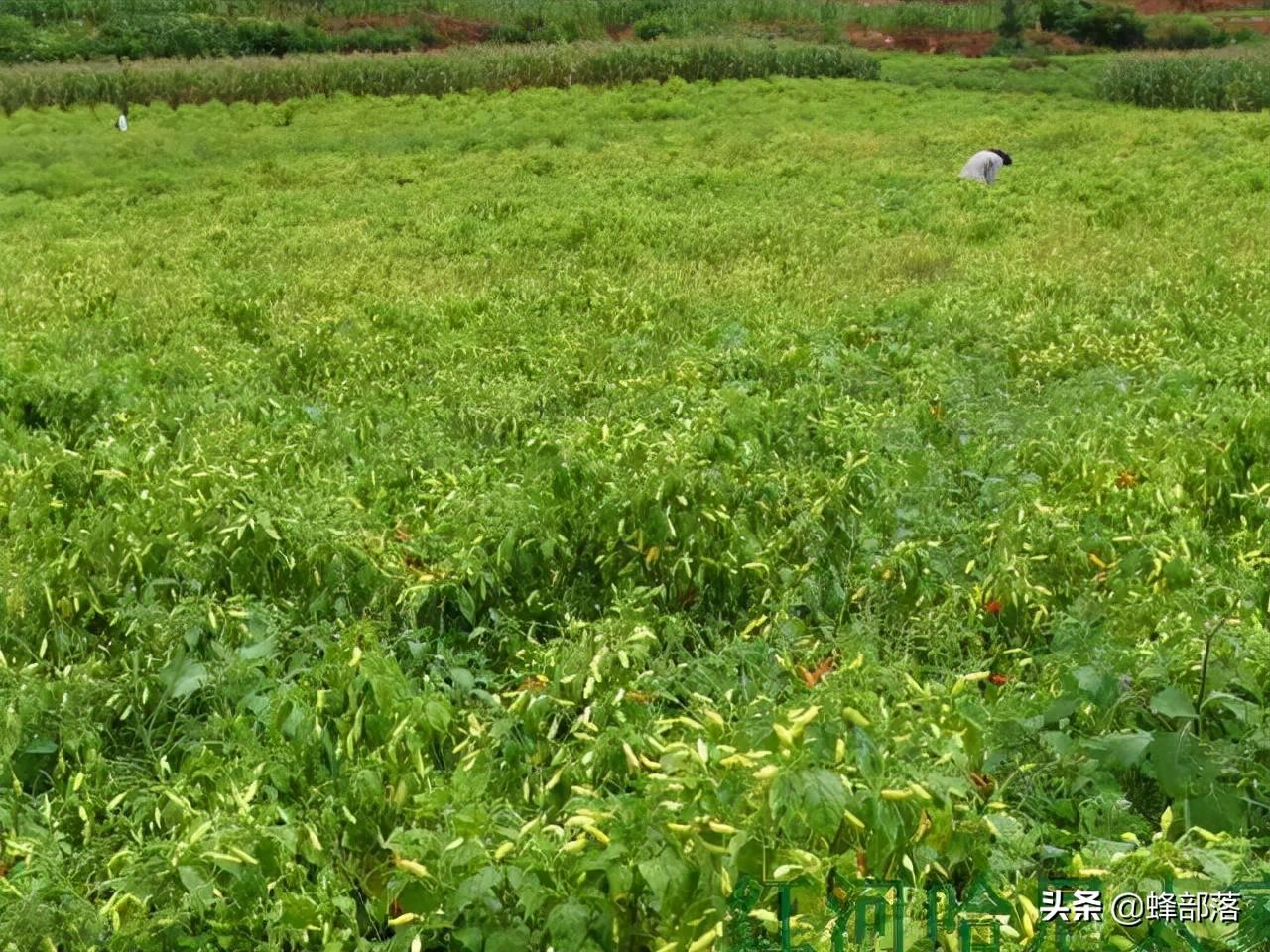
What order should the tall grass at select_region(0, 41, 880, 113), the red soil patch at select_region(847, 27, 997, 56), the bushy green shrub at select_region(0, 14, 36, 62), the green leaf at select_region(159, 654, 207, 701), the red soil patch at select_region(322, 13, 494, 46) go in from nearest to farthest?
the green leaf at select_region(159, 654, 207, 701) < the tall grass at select_region(0, 41, 880, 113) < the bushy green shrub at select_region(0, 14, 36, 62) < the red soil patch at select_region(847, 27, 997, 56) < the red soil patch at select_region(322, 13, 494, 46)

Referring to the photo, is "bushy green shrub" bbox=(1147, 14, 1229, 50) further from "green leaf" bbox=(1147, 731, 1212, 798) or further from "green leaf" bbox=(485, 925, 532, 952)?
"green leaf" bbox=(485, 925, 532, 952)

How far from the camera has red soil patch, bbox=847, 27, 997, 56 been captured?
3581cm

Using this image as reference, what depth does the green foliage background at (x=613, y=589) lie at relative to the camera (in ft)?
9.24

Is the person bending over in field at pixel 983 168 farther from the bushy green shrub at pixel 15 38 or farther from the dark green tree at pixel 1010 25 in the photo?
the bushy green shrub at pixel 15 38

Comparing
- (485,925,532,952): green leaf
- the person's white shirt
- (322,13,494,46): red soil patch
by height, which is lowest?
(485,925,532,952): green leaf

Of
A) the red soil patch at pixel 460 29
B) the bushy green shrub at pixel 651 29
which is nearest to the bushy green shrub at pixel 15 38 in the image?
the red soil patch at pixel 460 29

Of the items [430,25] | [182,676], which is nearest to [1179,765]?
[182,676]

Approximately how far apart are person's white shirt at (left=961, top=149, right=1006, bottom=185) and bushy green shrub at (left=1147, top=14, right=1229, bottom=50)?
1003 inches

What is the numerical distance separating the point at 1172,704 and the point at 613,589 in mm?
2015

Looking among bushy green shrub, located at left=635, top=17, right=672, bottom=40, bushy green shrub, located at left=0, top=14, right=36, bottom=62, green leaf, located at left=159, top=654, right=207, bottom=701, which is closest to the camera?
green leaf, located at left=159, top=654, right=207, bottom=701

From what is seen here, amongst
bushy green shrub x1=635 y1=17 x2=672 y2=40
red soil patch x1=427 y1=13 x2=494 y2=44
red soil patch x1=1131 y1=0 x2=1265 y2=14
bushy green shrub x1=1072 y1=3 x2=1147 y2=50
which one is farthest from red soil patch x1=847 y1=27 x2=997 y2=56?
red soil patch x1=427 y1=13 x2=494 y2=44

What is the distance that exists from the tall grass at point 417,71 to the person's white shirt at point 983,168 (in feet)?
51.2

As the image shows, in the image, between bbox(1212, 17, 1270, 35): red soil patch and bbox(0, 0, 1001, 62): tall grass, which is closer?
bbox(0, 0, 1001, 62): tall grass

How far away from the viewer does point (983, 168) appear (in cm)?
1476
